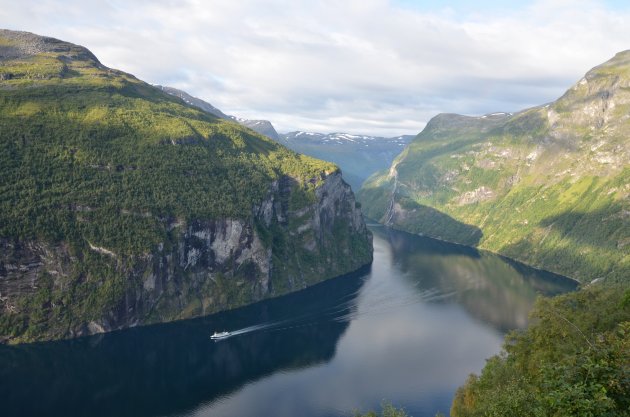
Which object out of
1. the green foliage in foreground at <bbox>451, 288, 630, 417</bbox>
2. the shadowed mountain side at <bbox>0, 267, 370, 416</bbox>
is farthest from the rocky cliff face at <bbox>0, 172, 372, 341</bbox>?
the green foliage in foreground at <bbox>451, 288, 630, 417</bbox>

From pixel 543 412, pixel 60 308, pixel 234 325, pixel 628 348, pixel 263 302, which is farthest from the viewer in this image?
pixel 263 302

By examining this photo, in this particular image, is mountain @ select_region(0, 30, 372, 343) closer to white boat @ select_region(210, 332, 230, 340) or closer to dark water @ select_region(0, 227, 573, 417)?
dark water @ select_region(0, 227, 573, 417)

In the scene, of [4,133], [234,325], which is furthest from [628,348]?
[4,133]

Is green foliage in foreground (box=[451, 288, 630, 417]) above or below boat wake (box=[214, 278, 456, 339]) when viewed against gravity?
above

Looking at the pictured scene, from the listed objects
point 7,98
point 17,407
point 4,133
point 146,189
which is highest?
point 7,98

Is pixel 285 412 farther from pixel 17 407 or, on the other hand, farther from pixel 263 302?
pixel 263 302

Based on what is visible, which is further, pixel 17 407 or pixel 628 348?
pixel 17 407
